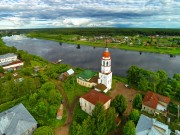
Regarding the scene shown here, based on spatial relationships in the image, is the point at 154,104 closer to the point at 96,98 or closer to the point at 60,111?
the point at 96,98

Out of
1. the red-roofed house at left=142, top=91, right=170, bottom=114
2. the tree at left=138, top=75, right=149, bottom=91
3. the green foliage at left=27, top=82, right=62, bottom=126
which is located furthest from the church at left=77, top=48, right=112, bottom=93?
the green foliage at left=27, top=82, right=62, bottom=126

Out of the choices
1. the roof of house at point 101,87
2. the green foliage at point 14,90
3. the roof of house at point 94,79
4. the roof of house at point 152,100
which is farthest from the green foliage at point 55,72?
the roof of house at point 152,100

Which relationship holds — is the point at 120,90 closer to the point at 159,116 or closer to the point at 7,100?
the point at 159,116

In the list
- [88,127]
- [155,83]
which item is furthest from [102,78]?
[88,127]

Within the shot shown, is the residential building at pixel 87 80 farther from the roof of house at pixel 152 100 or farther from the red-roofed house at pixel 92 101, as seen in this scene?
the roof of house at pixel 152 100

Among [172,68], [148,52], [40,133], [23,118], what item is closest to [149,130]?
[40,133]

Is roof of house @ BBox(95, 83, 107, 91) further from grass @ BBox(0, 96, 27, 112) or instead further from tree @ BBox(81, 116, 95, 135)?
grass @ BBox(0, 96, 27, 112)
